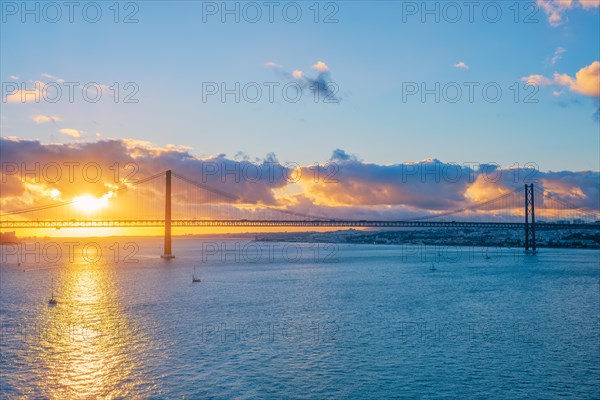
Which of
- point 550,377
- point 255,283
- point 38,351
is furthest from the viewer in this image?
point 255,283

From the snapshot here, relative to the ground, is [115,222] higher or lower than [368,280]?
higher

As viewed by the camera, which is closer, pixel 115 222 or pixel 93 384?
pixel 93 384

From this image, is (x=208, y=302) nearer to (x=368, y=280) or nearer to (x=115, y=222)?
(x=368, y=280)

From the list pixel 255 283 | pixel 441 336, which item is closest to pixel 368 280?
pixel 255 283

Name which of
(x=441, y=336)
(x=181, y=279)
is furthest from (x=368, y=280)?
(x=441, y=336)

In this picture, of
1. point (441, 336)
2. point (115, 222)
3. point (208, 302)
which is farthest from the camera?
point (115, 222)

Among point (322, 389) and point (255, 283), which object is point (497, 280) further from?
point (322, 389)

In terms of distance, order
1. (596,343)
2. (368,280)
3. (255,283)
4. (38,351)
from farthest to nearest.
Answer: (368,280), (255,283), (596,343), (38,351)

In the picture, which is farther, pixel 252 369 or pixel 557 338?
pixel 557 338

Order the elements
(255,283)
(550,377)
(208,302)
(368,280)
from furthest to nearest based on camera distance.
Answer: (368,280)
(255,283)
(208,302)
(550,377)
